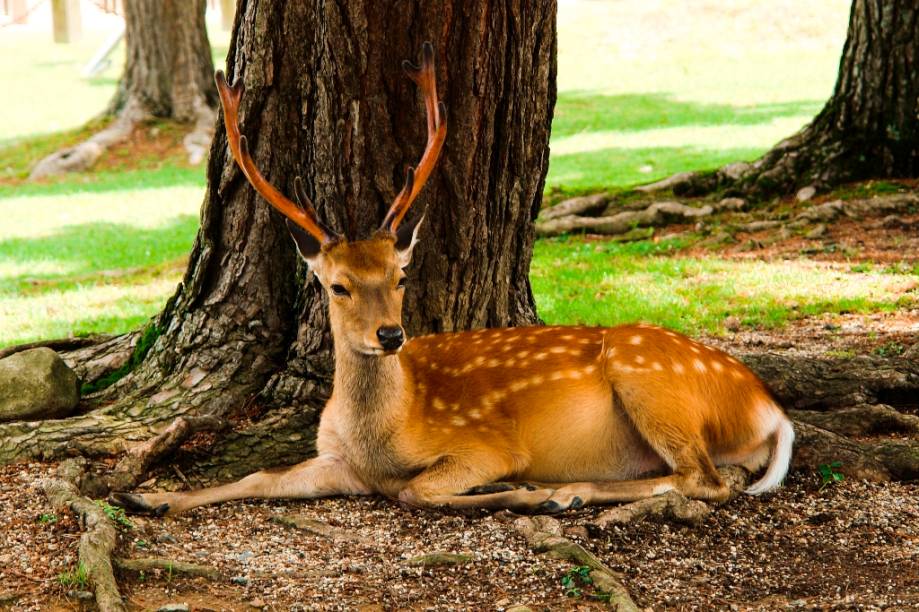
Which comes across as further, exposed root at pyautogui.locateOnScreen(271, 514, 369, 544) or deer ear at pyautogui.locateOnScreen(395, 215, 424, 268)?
deer ear at pyautogui.locateOnScreen(395, 215, 424, 268)

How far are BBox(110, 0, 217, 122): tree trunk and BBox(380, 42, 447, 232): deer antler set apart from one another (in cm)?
1310

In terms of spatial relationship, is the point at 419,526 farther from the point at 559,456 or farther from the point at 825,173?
the point at 825,173

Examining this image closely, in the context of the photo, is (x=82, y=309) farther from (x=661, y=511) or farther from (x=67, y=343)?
(x=661, y=511)

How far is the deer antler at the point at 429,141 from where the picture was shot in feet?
16.1

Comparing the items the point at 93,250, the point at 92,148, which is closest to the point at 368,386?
the point at 93,250

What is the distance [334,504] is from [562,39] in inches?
996

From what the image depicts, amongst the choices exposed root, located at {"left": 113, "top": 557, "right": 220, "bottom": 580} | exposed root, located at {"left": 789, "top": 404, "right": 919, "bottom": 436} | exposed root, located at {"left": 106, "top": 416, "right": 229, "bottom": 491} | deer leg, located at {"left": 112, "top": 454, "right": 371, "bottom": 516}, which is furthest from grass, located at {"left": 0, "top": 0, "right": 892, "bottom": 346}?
exposed root, located at {"left": 113, "top": 557, "right": 220, "bottom": 580}

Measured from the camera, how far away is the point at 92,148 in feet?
58.5

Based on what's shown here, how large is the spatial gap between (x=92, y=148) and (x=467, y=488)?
14.5m

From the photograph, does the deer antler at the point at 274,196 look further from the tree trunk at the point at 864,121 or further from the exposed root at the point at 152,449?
the tree trunk at the point at 864,121

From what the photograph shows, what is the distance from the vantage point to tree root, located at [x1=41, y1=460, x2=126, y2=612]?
3.84 m

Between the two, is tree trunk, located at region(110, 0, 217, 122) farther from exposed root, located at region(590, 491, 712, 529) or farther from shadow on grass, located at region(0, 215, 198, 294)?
exposed root, located at region(590, 491, 712, 529)

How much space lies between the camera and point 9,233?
43.4ft

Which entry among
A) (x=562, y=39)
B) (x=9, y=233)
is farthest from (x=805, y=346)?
(x=562, y=39)
